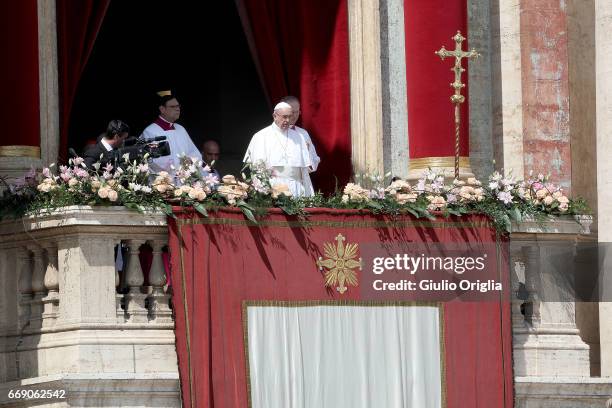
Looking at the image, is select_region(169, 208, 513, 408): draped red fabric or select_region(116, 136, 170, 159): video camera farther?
select_region(116, 136, 170, 159): video camera

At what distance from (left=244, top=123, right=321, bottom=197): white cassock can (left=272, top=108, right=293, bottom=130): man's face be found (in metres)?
0.10

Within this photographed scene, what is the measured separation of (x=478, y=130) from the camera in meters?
23.0

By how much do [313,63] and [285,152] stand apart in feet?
6.78

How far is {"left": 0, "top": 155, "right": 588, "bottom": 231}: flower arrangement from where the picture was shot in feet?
62.3

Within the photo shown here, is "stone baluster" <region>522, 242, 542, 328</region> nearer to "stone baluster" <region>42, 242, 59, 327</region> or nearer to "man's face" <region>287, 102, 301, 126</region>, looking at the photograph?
"man's face" <region>287, 102, 301, 126</region>

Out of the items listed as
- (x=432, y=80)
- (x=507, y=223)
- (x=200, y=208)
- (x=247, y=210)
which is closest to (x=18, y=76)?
(x=200, y=208)

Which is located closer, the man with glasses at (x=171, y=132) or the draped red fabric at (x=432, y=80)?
the man with glasses at (x=171, y=132)

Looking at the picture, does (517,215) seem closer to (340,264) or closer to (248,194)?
(340,264)

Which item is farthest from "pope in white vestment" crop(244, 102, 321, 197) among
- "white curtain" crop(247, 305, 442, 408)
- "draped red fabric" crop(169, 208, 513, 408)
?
"white curtain" crop(247, 305, 442, 408)

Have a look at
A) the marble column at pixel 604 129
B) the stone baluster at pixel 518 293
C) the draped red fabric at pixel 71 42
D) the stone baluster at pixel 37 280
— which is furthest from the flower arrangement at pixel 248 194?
the marble column at pixel 604 129

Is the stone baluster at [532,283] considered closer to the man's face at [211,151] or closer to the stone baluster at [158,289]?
the man's face at [211,151]

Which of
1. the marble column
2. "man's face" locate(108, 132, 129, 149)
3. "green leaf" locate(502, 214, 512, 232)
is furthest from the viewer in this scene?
the marble column

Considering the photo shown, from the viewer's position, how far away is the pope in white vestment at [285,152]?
68.7 ft

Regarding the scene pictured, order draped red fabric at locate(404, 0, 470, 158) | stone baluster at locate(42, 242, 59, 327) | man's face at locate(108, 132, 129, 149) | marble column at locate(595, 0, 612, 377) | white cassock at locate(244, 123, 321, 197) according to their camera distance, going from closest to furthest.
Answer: stone baluster at locate(42, 242, 59, 327), man's face at locate(108, 132, 129, 149), white cassock at locate(244, 123, 321, 197), draped red fabric at locate(404, 0, 470, 158), marble column at locate(595, 0, 612, 377)
